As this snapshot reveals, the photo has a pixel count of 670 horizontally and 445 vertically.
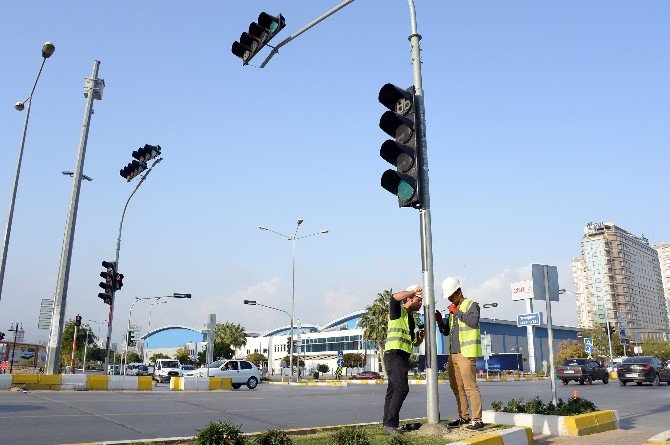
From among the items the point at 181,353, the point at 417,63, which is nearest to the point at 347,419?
the point at 417,63

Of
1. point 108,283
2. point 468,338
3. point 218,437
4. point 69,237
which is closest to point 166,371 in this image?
point 108,283

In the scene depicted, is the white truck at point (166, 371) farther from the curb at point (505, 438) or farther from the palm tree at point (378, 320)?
the curb at point (505, 438)

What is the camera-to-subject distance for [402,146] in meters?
6.88

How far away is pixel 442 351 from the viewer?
82.0 m

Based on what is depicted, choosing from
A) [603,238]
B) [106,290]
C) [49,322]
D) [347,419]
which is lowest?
[347,419]

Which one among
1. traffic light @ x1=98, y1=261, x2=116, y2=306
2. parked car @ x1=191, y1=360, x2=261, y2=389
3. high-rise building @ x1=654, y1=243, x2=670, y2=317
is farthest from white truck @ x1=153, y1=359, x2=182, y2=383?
high-rise building @ x1=654, y1=243, x2=670, y2=317

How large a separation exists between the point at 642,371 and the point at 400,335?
24.9m

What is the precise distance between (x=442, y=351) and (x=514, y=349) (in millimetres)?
22296

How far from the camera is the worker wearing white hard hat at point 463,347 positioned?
6.89m

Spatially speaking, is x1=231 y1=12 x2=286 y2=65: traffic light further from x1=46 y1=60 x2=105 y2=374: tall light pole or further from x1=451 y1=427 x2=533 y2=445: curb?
x1=46 y1=60 x2=105 y2=374: tall light pole

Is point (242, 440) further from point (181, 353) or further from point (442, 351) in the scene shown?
point (181, 353)

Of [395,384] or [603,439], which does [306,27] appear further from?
Result: [603,439]

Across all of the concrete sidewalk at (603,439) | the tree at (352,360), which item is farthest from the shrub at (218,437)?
the tree at (352,360)

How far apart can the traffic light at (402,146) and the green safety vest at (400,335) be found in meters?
1.46
